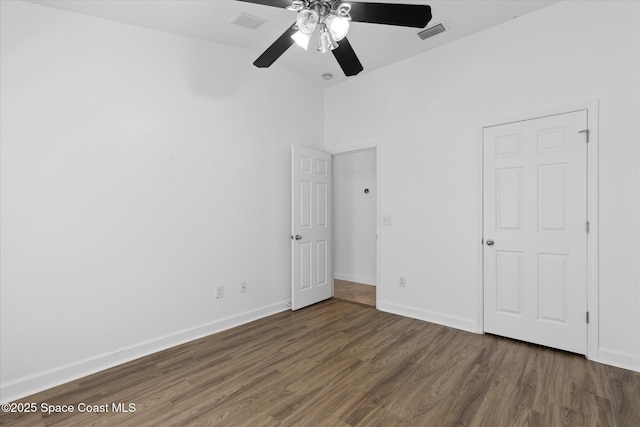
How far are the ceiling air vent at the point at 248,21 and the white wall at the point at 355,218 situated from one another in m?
2.56

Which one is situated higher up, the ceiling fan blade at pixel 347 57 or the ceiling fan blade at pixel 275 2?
the ceiling fan blade at pixel 275 2

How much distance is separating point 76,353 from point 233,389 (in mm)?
1339

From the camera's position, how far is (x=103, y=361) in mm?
2545

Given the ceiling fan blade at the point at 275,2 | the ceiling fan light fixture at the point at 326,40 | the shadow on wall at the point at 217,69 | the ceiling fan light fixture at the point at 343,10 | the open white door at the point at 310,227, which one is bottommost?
the open white door at the point at 310,227

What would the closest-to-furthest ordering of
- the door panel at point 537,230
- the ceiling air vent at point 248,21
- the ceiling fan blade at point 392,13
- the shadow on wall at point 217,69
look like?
the ceiling fan blade at point 392,13 < the door panel at point 537,230 < the ceiling air vent at point 248,21 < the shadow on wall at point 217,69

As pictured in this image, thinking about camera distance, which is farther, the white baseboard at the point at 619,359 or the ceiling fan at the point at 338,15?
the white baseboard at the point at 619,359

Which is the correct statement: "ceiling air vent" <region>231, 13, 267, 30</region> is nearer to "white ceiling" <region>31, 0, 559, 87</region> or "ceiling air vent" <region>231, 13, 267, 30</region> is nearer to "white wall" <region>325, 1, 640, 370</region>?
"white ceiling" <region>31, 0, 559, 87</region>

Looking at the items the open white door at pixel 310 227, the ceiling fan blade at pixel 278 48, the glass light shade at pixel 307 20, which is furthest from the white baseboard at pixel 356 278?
the glass light shade at pixel 307 20

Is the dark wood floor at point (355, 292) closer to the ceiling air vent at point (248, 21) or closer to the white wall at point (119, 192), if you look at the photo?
the white wall at point (119, 192)

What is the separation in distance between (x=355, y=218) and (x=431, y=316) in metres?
2.35

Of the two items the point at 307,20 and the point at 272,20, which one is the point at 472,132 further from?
the point at 272,20

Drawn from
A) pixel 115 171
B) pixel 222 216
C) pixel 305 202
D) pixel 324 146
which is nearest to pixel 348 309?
pixel 305 202

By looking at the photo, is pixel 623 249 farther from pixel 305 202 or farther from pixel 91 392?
pixel 91 392

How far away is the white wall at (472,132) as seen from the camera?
2.45 m
